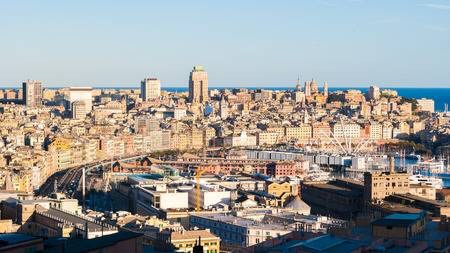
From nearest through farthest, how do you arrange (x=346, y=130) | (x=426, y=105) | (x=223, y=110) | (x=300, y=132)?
(x=300, y=132), (x=346, y=130), (x=223, y=110), (x=426, y=105)

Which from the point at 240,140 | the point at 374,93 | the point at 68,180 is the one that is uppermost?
the point at 374,93

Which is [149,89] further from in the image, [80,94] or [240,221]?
[240,221]

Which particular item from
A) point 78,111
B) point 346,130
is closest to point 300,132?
point 346,130

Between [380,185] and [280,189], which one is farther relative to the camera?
[280,189]

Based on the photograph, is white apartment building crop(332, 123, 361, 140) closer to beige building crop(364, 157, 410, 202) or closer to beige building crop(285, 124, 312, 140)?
beige building crop(285, 124, 312, 140)

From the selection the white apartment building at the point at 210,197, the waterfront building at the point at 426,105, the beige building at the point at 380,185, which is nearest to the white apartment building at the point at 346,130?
the waterfront building at the point at 426,105

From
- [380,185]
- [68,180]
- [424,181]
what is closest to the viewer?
[380,185]

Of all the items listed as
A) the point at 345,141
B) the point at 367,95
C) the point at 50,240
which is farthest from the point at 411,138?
the point at 50,240

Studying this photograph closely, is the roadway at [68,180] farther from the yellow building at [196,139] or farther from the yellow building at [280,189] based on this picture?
the yellow building at [196,139]
